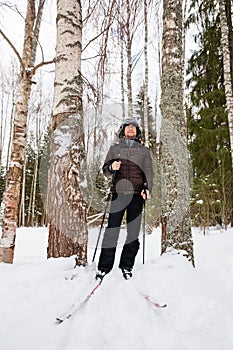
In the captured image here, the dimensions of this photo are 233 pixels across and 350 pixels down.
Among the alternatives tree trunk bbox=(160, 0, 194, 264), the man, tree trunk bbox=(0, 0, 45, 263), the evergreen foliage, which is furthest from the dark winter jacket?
the evergreen foliage

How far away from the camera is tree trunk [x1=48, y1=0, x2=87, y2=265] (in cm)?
279

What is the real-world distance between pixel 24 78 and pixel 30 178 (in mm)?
19732

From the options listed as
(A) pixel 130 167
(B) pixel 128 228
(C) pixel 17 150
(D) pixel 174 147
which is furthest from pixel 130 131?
(C) pixel 17 150

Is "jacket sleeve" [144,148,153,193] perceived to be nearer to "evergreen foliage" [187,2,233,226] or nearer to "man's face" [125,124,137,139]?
"man's face" [125,124,137,139]

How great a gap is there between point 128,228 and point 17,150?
2083mm

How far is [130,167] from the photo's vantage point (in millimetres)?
3025

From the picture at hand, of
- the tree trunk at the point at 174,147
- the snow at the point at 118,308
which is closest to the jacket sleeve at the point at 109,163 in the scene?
the tree trunk at the point at 174,147

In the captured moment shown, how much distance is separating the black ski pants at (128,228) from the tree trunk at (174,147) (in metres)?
0.38

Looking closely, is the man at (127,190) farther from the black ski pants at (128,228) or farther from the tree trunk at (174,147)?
the tree trunk at (174,147)

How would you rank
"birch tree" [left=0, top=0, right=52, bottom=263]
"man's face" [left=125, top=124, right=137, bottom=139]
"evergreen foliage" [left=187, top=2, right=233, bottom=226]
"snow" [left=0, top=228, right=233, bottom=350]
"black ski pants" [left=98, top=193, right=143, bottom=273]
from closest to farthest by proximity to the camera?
"snow" [left=0, top=228, right=233, bottom=350], "black ski pants" [left=98, top=193, right=143, bottom=273], "man's face" [left=125, top=124, right=137, bottom=139], "birch tree" [left=0, top=0, right=52, bottom=263], "evergreen foliage" [left=187, top=2, right=233, bottom=226]

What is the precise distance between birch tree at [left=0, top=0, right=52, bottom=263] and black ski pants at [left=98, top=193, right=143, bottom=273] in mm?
1625

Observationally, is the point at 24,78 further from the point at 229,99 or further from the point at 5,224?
the point at 229,99

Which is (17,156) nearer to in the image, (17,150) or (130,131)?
(17,150)

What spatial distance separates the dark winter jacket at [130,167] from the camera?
2.95 meters
